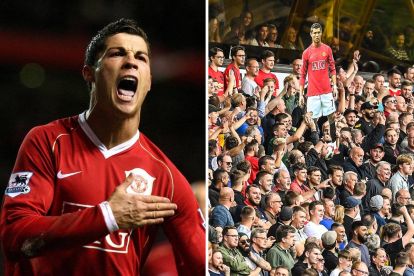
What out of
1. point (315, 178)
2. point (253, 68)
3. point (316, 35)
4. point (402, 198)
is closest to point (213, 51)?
point (253, 68)

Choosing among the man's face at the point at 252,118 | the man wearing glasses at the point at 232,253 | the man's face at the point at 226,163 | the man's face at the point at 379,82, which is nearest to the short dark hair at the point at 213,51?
the man's face at the point at 252,118

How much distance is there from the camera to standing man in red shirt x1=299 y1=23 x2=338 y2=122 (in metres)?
5.86

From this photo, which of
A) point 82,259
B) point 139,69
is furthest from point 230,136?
point 82,259

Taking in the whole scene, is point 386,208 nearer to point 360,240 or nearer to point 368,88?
point 360,240

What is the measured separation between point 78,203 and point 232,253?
4.18 ft

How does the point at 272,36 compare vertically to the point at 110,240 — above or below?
above

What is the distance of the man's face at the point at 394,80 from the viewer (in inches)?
242

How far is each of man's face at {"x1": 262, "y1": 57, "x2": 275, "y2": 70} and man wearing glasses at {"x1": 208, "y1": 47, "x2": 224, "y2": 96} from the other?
35cm

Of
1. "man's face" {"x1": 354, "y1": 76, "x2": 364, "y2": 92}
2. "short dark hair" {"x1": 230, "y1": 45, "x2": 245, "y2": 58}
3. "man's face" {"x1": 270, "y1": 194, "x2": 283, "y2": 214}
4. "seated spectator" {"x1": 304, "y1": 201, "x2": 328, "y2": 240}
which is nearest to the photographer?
"short dark hair" {"x1": 230, "y1": 45, "x2": 245, "y2": 58}

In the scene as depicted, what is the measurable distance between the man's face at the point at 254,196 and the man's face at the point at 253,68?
2.50 ft

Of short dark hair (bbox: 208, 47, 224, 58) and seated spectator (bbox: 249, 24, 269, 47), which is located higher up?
seated spectator (bbox: 249, 24, 269, 47)

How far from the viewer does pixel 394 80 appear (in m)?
6.17

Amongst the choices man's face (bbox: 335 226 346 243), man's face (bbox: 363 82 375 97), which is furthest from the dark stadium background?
man's face (bbox: 363 82 375 97)

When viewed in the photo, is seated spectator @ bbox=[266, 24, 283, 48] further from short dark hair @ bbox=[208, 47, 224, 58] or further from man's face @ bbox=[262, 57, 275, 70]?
short dark hair @ bbox=[208, 47, 224, 58]
